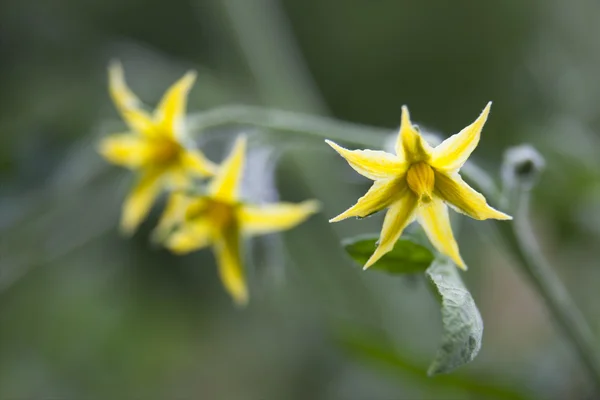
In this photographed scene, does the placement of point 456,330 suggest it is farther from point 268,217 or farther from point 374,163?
point 268,217

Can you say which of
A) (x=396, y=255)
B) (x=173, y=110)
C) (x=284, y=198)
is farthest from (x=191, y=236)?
(x=284, y=198)

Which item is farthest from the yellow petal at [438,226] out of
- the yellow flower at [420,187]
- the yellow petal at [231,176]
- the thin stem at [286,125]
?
the yellow petal at [231,176]

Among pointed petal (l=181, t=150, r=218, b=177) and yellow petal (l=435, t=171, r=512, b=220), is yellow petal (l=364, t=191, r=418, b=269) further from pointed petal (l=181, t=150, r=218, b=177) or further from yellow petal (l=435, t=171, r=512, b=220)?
pointed petal (l=181, t=150, r=218, b=177)

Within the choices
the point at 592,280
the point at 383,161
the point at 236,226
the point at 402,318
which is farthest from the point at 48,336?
the point at 383,161

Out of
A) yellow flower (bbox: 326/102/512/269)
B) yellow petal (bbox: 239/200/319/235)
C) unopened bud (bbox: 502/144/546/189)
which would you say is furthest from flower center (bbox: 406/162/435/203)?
yellow petal (bbox: 239/200/319/235)

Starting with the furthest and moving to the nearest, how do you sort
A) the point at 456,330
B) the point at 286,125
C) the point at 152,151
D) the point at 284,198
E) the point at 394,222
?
the point at 284,198, the point at 152,151, the point at 286,125, the point at 394,222, the point at 456,330

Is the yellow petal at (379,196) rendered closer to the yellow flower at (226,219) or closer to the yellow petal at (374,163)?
the yellow petal at (374,163)
